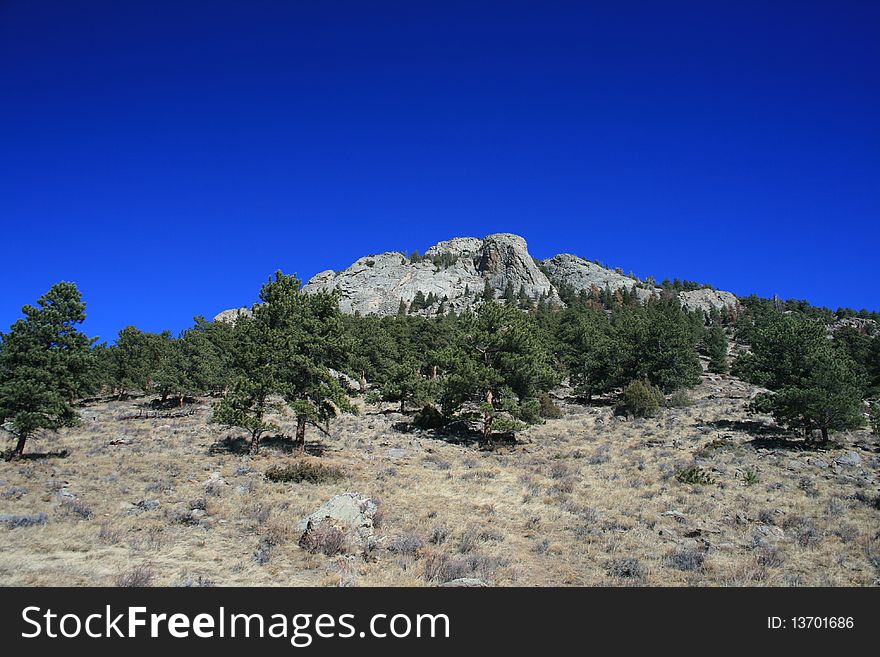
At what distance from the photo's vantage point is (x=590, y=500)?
1823cm

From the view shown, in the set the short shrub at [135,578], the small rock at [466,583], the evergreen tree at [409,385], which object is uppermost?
the evergreen tree at [409,385]

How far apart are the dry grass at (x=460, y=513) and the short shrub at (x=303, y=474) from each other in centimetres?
21

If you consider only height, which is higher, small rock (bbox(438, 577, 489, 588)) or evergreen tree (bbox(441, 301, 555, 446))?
evergreen tree (bbox(441, 301, 555, 446))

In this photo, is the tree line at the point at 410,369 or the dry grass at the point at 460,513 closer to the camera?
the dry grass at the point at 460,513

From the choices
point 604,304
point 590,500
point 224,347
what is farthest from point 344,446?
point 604,304

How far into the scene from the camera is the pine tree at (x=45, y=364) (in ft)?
70.6

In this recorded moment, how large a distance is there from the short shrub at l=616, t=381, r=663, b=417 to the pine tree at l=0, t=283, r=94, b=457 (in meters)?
39.1

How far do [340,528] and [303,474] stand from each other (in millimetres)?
8273

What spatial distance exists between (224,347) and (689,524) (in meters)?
52.9

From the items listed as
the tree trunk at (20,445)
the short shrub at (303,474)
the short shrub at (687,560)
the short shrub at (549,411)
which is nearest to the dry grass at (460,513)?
the short shrub at (687,560)

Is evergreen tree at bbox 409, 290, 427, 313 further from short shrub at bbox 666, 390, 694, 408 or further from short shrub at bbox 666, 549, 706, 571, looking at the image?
short shrub at bbox 666, 549, 706, 571

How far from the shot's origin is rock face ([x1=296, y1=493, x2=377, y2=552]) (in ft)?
39.5

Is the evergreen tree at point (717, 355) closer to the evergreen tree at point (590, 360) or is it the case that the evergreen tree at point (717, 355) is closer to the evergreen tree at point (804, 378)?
the evergreen tree at point (590, 360)

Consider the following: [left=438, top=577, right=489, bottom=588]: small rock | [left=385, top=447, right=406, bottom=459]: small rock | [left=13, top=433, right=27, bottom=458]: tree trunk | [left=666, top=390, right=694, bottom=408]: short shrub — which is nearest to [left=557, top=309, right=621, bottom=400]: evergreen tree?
[left=666, top=390, right=694, bottom=408]: short shrub
